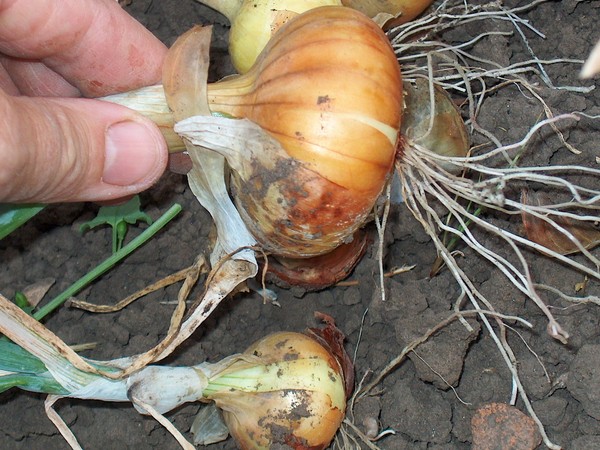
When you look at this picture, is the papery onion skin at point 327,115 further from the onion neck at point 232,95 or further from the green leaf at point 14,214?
the green leaf at point 14,214

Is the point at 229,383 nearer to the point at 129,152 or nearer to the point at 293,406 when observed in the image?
the point at 293,406

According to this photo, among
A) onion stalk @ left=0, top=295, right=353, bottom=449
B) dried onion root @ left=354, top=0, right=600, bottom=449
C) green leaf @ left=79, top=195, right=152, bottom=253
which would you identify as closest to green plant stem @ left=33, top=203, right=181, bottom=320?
green leaf @ left=79, top=195, right=152, bottom=253

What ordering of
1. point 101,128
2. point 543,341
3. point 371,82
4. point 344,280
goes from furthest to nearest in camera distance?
point 344,280 < point 543,341 < point 101,128 < point 371,82

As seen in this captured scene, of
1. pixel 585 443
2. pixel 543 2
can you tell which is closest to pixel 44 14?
pixel 543 2

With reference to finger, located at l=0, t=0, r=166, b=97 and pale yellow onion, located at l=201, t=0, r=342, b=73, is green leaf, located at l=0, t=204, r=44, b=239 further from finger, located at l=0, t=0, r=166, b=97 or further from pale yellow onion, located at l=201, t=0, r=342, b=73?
pale yellow onion, located at l=201, t=0, r=342, b=73

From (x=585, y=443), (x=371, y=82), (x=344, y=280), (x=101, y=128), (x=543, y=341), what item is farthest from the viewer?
(x=344, y=280)

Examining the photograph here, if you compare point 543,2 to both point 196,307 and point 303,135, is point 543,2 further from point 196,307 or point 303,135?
point 196,307

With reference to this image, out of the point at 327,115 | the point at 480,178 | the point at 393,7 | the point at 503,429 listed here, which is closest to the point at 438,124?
the point at 480,178
